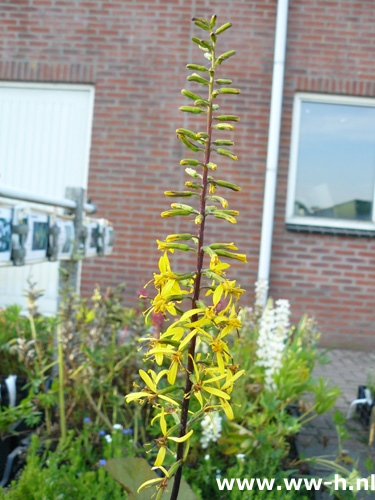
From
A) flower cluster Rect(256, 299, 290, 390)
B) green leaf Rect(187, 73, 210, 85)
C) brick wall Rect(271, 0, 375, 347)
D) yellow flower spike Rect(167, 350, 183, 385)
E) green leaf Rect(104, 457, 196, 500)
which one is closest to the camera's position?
yellow flower spike Rect(167, 350, 183, 385)

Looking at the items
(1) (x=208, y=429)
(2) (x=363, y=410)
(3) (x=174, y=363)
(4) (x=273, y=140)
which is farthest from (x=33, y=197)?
(4) (x=273, y=140)

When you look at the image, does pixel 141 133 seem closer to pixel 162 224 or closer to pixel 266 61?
pixel 162 224

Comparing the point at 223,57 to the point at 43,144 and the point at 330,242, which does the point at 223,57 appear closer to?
→ the point at 330,242

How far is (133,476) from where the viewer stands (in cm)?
139

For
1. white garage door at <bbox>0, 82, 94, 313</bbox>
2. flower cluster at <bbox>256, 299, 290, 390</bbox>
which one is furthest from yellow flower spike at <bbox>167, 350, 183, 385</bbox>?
white garage door at <bbox>0, 82, 94, 313</bbox>

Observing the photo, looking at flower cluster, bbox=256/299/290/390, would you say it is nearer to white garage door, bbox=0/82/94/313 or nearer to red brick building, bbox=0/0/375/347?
red brick building, bbox=0/0/375/347

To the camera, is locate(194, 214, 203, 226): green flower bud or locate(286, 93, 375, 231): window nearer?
locate(194, 214, 203, 226): green flower bud

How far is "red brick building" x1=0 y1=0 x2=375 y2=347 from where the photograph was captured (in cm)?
618


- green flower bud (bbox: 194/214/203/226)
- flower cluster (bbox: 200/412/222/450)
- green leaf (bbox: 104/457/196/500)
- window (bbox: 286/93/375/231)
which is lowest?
flower cluster (bbox: 200/412/222/450)

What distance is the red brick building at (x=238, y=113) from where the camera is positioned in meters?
6.18

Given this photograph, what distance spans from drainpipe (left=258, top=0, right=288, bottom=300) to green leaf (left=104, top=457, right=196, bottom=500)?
15.4ft

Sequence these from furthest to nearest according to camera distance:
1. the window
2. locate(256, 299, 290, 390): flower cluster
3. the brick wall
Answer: the window < the brick wall < locate(256, 299, 290, 390): flower cluster

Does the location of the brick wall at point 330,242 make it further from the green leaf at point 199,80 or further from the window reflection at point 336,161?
the green leaf at point 199,80

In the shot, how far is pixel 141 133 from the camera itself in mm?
6312
